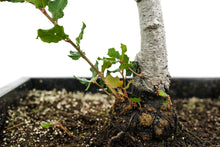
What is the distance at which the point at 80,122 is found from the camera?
1289mm

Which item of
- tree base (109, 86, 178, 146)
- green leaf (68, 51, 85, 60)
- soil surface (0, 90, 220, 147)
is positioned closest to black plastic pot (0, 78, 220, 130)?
soil surface (0, 90, 220, 147)

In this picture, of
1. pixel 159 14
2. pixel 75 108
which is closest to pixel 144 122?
pixel 159 14

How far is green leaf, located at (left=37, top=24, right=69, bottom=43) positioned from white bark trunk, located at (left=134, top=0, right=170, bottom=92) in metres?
0.39

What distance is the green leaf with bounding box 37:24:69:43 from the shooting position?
2.41 feet

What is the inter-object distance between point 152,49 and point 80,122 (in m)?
0.64

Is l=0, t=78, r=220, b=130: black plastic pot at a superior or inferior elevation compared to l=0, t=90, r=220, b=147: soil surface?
superior

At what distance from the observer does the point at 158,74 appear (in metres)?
0.99

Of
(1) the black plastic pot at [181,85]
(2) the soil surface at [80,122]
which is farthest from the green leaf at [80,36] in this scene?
(1) the black plastic pot at [181,85]

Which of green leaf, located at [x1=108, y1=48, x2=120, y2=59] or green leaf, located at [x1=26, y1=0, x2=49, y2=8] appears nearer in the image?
green leaf, located at [x1=26, y1=0, x2=49, y2=8]

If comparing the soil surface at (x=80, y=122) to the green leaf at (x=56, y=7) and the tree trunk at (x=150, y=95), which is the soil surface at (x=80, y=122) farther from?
the green leaf at (x=56, y=7)

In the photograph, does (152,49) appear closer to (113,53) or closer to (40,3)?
(113,53)

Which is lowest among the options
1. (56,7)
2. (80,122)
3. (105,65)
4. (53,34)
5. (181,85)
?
(80,122)

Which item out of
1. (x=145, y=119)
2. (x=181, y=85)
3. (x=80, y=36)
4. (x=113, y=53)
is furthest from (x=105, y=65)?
(x=181, y=85)

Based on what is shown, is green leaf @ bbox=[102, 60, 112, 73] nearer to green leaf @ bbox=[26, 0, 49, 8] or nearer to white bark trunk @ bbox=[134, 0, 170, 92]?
white bark trunk @ bbox=[134, 0, 170, 92]
